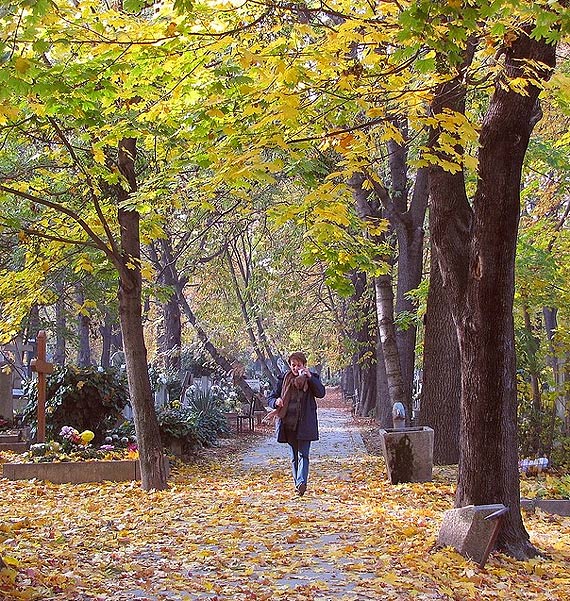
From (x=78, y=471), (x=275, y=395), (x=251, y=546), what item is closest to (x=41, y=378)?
(x=78, y=471)

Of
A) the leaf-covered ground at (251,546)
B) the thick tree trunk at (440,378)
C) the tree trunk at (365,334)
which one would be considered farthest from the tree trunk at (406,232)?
the tree trunk at (365,334)

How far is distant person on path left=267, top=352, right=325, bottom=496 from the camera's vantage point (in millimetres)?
11289

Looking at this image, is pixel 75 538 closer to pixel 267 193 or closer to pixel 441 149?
pixel 441 149

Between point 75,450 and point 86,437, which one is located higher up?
point 86,437

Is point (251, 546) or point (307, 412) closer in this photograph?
point (251, 546)

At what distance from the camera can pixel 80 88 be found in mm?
7586

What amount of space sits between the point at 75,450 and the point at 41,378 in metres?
1.68

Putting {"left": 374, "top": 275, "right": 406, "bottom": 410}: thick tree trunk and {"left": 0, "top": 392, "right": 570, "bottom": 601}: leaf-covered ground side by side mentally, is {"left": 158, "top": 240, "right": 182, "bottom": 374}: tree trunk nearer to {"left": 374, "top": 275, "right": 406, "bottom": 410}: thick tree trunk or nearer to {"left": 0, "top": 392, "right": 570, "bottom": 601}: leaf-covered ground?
{"left": 374, "top": 275, "right": 406, "bottom": 410}: thick tree trunk

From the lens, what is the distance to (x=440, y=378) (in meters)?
Answer: 13.3

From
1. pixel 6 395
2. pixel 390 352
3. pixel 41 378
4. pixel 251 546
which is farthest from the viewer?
pixel 6 395

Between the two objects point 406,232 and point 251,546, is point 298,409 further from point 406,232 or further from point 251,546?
point 406,232

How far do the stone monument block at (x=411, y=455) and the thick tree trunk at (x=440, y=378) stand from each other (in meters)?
1.29

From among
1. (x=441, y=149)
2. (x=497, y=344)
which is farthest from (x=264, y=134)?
(x=497, y=344)

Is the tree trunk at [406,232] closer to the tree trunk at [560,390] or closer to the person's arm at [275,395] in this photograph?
the tree trunk at [560,390]
